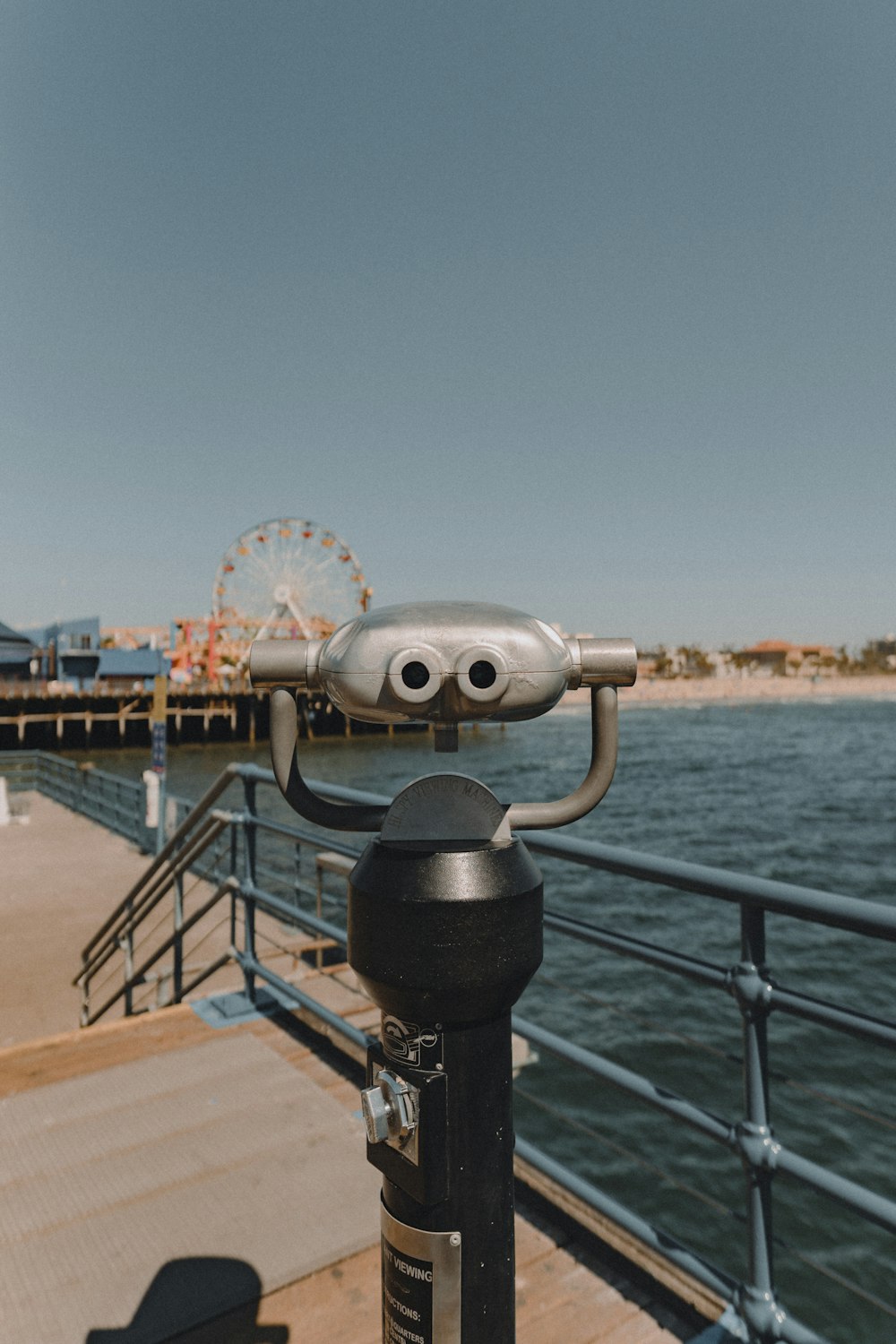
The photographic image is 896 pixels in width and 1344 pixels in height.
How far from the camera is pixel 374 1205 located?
2.17m

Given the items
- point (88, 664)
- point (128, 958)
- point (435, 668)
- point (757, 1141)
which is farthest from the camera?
point (88, 664)

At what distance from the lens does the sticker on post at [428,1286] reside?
107cm

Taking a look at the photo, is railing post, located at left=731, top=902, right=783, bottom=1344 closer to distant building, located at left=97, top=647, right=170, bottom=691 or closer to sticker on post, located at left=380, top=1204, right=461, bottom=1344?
sticker on post, located at left=380, top=1204, right=461, bottom=1344

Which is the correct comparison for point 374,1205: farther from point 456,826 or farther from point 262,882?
point 262,882

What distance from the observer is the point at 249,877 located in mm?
3445

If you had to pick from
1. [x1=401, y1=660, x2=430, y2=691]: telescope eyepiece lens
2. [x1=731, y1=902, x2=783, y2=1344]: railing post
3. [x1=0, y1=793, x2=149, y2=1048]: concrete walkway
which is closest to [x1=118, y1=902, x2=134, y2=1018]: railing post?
[x1=0, y1=793, x2=149, y2=1048]: concrete walkway

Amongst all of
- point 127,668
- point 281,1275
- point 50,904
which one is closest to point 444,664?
point 281,1275

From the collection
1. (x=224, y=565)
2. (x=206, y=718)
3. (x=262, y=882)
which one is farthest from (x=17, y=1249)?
(x=206, y=718)

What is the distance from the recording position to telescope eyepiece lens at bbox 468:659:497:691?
1.02 meters

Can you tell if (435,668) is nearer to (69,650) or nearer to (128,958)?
(128,958)

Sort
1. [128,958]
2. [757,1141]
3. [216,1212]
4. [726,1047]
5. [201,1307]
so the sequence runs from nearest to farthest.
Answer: [757,1141] < [201,1307] < [216,1212] < [128,958] < [726,1047]

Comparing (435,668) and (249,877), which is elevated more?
(435,668)

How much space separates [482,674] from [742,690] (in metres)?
150

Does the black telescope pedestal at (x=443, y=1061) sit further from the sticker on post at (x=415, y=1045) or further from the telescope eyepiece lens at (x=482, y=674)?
the telescope eyepiece lens at (x=482, y=674)
